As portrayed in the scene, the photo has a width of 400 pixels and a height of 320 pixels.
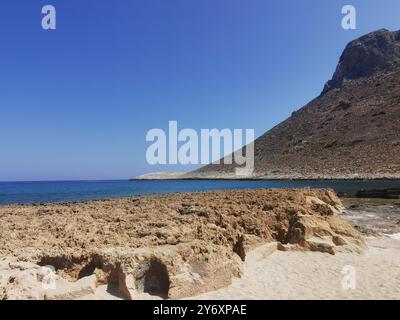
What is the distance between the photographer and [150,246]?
28.3 ft

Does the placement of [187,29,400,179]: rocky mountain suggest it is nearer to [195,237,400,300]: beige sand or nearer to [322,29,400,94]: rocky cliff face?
[322,29,400,94]: rocky cliff face

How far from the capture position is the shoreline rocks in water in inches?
304

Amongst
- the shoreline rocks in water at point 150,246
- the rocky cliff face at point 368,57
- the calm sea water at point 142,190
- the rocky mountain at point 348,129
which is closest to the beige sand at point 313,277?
the shoreline rocks in water at point 150,246

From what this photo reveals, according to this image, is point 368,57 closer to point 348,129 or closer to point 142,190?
point 348,129

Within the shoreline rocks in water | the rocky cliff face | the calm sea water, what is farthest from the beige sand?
the rocky cliff face

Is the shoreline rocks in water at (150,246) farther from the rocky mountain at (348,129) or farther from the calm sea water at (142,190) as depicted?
the rocky mountain at (348,129)

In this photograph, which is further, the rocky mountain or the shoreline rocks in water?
the rocky mountain

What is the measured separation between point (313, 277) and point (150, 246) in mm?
4688

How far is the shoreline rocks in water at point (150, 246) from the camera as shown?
25.4 feet

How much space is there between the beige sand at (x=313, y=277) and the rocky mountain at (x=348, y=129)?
58.5 metres

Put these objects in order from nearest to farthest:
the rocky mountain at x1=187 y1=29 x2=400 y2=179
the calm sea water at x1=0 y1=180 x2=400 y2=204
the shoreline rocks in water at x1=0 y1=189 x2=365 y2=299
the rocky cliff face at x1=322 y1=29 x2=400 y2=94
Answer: the shoreline rocks in water at x1=0 y1=189 x2=365 y2=299
the calm sea water at x1=0 y1=180 x2=400 y2=204
the rocky mountain at x1=187 y1=29 x2=400 y2=179
the rocky cliff face at x1=322 y1=29 x2=400 y2=94

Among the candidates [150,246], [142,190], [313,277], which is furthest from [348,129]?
[150,246]

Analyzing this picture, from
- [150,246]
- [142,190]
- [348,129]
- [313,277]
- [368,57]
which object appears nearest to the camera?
[150,246]

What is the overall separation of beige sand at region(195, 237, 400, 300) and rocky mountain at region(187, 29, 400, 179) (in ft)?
192
